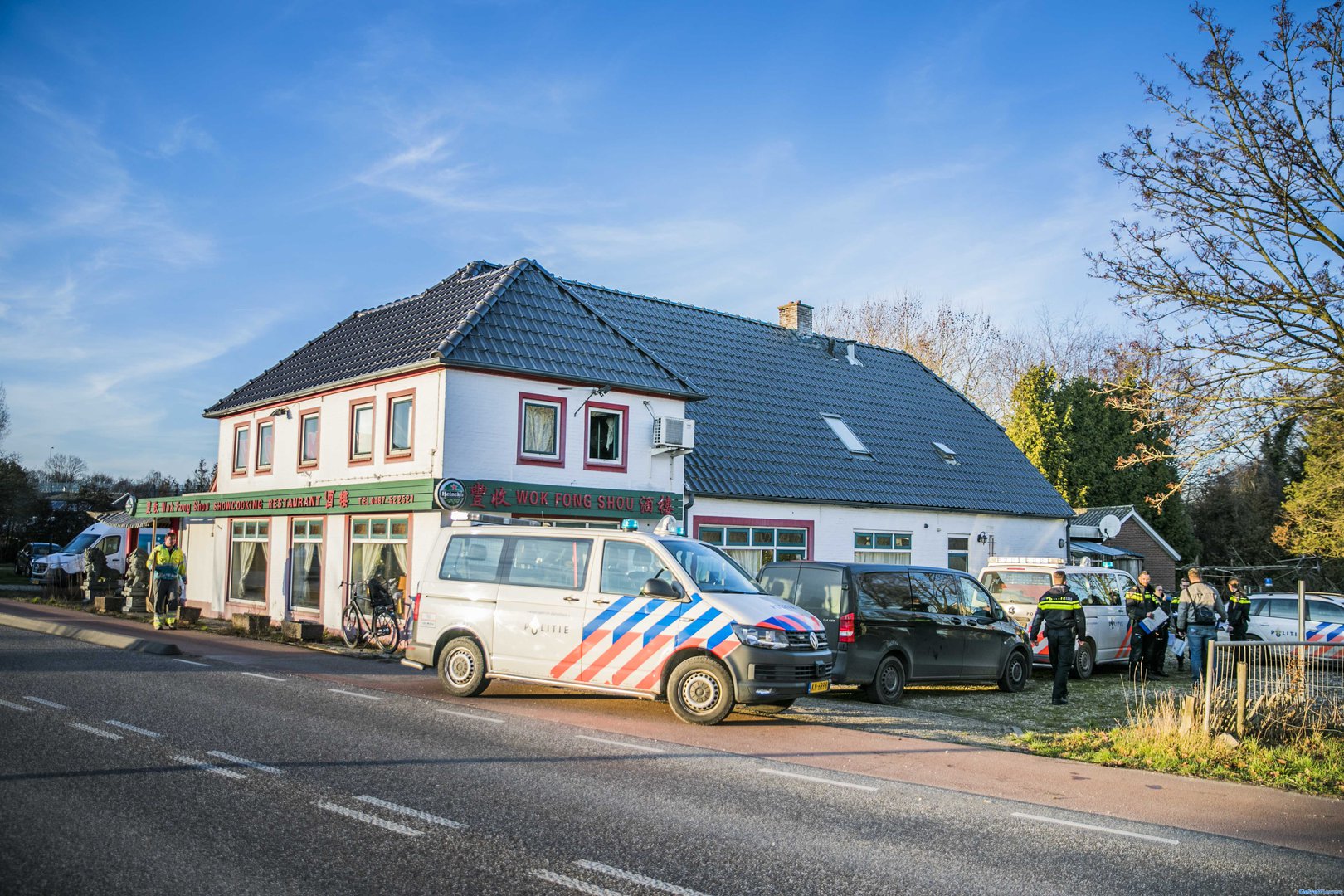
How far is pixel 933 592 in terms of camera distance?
15.7m

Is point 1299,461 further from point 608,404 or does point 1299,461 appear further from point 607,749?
point 607,749

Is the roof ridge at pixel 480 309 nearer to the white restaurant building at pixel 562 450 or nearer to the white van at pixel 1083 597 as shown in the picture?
the white restaurant building at pixel 562 450

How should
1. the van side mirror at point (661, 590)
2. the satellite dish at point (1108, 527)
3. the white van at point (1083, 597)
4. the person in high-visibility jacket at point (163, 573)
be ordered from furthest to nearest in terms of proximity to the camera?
the satellite dish at point (1108, 527) < the person in high-visibility jacket at point (163, 573) < the white van at point (1083, 597) < the van side mirror at point (661, 590)

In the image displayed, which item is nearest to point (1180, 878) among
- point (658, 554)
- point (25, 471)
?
point (658, 554)

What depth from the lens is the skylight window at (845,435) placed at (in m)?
28.3

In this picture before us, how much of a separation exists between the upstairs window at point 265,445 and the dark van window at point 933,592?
52.2 feet

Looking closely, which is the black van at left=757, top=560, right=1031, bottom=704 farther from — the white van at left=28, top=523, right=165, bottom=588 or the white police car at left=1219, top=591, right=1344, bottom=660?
the white van at left=28, top=523, right=165, bottom=588

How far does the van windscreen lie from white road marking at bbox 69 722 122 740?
13.8 m

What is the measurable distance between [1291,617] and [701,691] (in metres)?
18.4

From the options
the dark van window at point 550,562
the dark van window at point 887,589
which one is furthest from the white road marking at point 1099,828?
the dark van window at point 887,589

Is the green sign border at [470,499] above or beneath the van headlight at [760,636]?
above

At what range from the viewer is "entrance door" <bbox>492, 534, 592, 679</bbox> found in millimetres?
12789

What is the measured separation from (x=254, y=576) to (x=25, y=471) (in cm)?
3911

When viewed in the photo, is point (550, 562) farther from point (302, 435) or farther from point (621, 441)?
point (302, 435)
